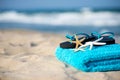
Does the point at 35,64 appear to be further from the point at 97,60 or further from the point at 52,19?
the point at 52,19

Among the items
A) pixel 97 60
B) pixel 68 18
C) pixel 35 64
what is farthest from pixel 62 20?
pixel 97 60

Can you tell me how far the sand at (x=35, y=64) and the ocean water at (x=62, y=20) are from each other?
1.46ft

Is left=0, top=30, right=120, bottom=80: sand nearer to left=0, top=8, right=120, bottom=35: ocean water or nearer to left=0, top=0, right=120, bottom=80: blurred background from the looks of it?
left=0, top=0, right=120, bottom=80: blurred background

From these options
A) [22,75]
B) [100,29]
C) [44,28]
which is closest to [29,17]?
[44,28]

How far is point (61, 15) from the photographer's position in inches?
82.4

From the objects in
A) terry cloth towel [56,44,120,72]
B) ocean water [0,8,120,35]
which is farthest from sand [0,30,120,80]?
ocean water [0,8,120,35]

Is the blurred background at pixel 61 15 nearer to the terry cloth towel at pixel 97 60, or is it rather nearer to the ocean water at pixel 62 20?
the ocean water at pixel 62 20

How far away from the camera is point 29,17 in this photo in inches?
82.7

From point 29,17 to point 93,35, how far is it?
112cm

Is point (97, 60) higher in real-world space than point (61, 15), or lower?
lower

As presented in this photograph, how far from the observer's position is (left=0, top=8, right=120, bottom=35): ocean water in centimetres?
196

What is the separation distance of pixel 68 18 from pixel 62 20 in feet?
0.19

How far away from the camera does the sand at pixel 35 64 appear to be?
2.82ft

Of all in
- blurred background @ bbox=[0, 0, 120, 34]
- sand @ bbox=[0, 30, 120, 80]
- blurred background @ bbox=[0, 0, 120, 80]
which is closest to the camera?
sand @ bbox=[0, 30, 120, 80]
